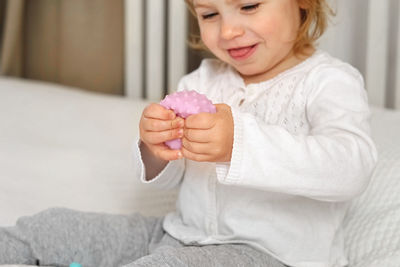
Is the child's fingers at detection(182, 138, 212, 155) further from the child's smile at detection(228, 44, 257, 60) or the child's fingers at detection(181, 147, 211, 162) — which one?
the child's smile at detection(228, 44, 257, 60)

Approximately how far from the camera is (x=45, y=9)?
2.18 meters

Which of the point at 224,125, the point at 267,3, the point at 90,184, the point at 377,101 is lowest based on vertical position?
the point at 90,184

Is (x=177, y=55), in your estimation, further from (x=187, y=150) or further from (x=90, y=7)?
(x=187, y=150)

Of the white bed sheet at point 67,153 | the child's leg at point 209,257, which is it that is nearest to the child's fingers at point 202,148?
the child's leg at point 209,257

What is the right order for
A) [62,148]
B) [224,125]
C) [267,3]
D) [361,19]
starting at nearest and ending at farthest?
[224,125], [267,3], [62,148], [361,19]

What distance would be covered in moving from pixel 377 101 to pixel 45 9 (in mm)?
1164

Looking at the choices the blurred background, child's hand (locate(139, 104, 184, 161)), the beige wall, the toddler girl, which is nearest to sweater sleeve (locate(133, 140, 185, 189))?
the toddler girl

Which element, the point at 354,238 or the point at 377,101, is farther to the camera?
the point at 377,101

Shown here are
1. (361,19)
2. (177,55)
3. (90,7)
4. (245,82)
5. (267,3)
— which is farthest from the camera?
(90,7)

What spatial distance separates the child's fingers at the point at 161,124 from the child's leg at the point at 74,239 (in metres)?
0.22

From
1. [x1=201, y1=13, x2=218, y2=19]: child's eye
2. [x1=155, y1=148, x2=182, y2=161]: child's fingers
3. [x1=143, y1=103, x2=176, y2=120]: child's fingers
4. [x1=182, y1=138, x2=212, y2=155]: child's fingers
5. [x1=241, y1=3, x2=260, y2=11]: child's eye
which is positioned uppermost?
[x1=241, y1=3, x2=260, y2=11]: child's eye

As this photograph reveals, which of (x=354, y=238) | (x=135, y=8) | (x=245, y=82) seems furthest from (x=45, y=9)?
(x=354, y=238)

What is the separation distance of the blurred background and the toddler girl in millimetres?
517

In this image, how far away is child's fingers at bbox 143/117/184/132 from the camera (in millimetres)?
796
